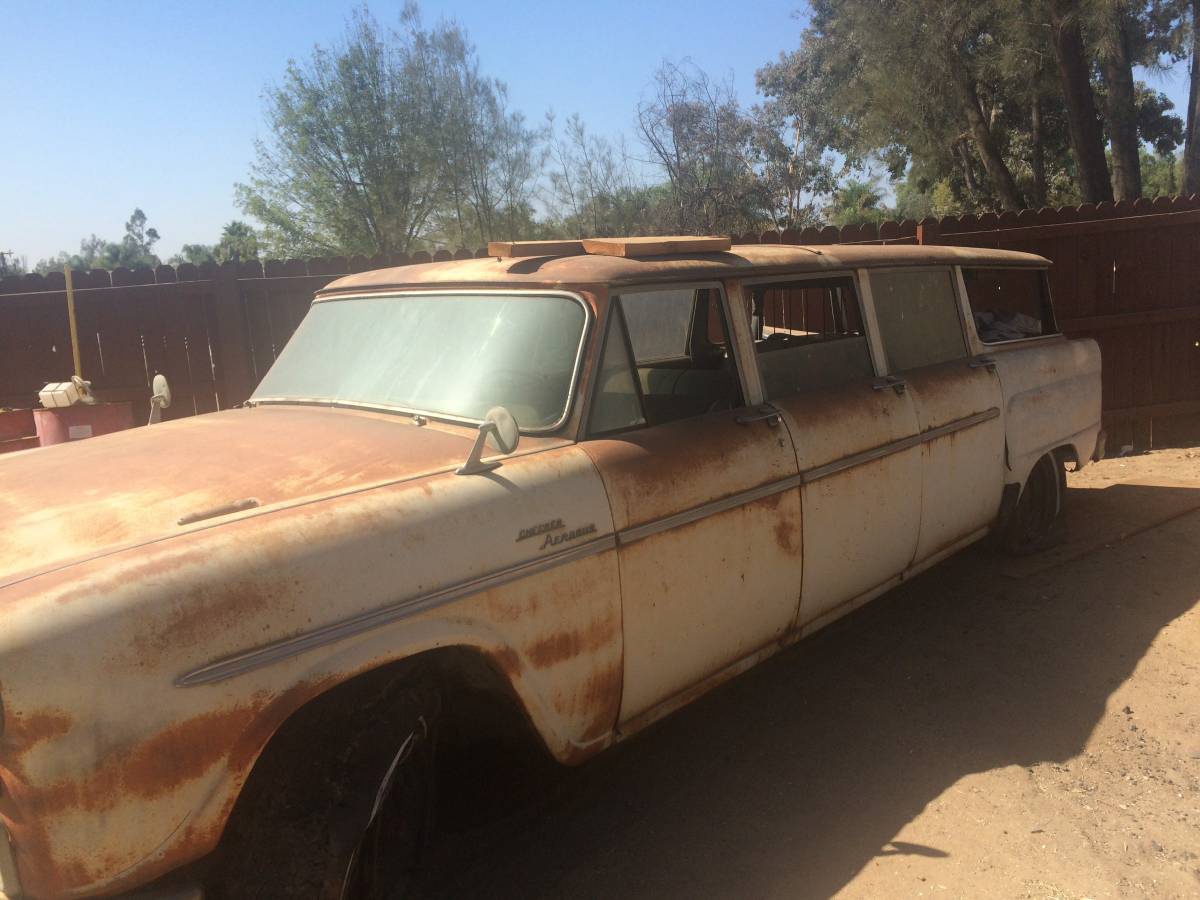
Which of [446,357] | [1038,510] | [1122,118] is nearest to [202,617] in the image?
[446,357]

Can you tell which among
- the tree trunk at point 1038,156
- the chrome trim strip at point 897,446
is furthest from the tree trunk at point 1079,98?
the chrome trim strip at point 897,446

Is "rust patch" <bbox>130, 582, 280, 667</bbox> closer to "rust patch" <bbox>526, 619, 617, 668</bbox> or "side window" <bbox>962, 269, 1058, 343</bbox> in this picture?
"rust patch" <bbox>526, 619, 617, 668</bbox>

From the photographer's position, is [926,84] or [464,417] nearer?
[464,417]

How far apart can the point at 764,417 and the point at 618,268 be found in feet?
2.52

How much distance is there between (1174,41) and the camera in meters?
13.0

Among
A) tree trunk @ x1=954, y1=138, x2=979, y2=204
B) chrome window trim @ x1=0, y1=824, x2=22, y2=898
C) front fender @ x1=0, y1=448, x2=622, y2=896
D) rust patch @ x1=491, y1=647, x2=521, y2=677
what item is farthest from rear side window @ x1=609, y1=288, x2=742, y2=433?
tree trunk @ x1=954, y1=138, x2=979, y2=204

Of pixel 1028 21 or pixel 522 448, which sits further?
pixel 1028 21

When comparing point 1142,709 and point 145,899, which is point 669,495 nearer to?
point 145,899

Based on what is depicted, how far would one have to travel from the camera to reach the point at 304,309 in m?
8.40

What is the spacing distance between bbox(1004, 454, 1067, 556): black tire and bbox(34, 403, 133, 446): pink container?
5063 mm

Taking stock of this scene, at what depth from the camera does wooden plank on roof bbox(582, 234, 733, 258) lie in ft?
10.7

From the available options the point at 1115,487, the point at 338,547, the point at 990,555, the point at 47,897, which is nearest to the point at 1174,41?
the point at 1115,487

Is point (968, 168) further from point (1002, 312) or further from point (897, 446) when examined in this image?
point (897, 446)

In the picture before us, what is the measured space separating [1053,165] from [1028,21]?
13181 mm
